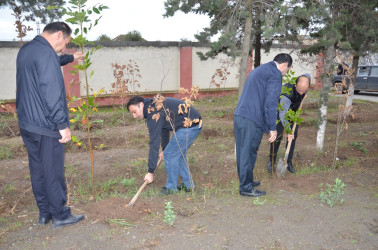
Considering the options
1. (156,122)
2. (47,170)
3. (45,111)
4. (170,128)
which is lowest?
(47,170)

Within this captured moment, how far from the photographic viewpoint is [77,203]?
3521 millimetres

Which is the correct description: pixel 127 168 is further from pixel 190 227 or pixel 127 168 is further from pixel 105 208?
pixel 190 227

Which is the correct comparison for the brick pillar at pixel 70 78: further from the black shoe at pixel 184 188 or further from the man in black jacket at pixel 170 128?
the man in black jacket at pixel 170 128

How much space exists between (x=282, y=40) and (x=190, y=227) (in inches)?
189

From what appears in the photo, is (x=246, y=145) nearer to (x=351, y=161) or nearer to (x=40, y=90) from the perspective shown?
(x=40, y=90)

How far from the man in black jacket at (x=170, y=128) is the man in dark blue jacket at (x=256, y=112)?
53cm

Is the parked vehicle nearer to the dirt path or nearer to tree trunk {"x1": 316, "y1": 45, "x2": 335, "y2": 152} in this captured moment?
tree trunk {"x1": 316, "y1": 45, "x2": 335, "y2": 152}

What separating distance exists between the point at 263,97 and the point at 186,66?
31.3 feet

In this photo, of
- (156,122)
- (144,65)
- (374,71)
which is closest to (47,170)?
(156,122)

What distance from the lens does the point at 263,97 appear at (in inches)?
142

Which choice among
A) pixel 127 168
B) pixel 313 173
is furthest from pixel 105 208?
pixel 313 173

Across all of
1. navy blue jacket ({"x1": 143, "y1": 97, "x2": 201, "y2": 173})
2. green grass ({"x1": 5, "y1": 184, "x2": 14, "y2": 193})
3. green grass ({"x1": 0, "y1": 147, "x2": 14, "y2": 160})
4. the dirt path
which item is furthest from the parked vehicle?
green grass ({"x1": 5, "y1": 184, "x2": 14, "y2": 193})

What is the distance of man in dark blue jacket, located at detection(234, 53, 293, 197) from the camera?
Answer: 11.5ft

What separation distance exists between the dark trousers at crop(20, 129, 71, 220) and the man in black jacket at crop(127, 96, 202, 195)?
0.92m
